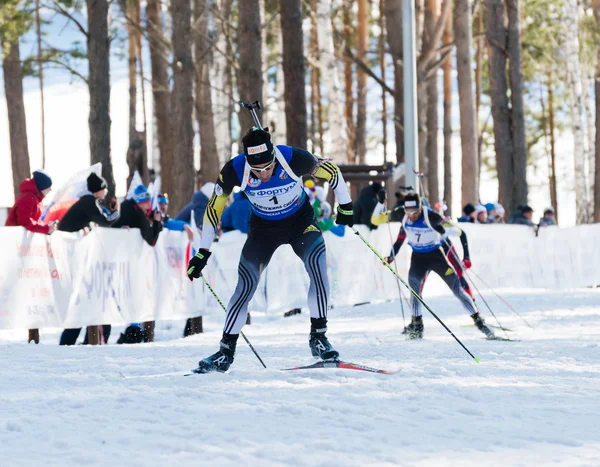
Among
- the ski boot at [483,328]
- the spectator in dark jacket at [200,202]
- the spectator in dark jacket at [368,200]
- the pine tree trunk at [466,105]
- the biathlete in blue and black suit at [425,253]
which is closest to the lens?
the ski boot at [483,328]

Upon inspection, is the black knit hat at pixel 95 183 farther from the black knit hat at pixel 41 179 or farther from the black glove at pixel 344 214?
the black glove at pixel 344 214

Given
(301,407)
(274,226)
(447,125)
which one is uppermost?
(447,125)

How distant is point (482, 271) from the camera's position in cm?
2092

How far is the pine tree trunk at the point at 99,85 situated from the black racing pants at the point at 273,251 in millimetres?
9661

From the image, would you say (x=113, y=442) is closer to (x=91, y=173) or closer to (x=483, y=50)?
(x=91, y=173)

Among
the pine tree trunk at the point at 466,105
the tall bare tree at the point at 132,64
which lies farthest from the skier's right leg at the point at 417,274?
the tall bare tree at the point at 132,64

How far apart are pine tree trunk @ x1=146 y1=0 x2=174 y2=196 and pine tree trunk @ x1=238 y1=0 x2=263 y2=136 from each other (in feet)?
22.7

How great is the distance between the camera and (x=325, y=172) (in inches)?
313

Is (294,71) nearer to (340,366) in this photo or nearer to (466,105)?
(340,366)

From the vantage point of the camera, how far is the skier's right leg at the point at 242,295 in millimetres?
7852

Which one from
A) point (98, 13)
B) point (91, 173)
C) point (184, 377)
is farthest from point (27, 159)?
point (184, 377)

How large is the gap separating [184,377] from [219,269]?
626cm

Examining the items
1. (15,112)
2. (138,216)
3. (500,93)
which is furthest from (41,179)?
(15,112)

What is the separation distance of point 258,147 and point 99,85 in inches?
423
